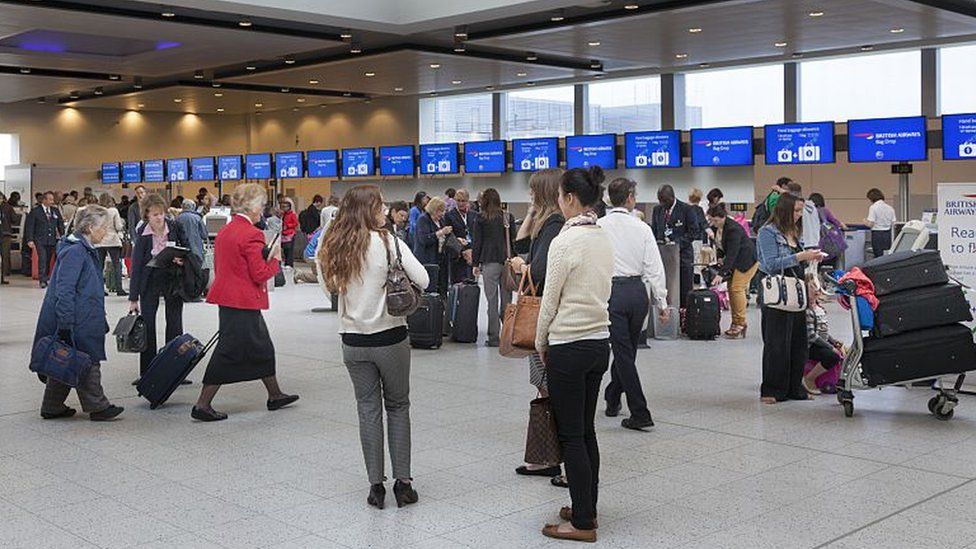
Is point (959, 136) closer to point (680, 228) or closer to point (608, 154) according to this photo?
point (680, 228)

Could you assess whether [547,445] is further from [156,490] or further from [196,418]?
[196,418]

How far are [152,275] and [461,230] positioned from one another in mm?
4688

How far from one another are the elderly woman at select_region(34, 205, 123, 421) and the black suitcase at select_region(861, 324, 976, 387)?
5415mm

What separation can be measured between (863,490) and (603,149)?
51.7ft

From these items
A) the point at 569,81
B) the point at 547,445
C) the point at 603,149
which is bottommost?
the point at 547,445

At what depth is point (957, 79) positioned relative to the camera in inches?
794

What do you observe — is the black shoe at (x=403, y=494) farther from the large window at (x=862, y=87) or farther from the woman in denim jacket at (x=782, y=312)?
the large window at (x=862, y=87)

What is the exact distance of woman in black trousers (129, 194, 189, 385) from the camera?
352 inches

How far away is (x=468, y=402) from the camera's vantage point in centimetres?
849

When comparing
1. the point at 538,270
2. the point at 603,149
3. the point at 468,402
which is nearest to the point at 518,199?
the point at 603,149

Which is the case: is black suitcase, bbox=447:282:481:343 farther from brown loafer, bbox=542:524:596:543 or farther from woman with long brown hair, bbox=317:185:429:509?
brown loafer, bbox=542:524:596:543

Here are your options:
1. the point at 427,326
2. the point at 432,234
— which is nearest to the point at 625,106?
the point at 432,234

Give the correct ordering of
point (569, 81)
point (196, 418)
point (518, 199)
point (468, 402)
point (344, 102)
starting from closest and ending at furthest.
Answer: point (196, 418) → point (468, 402) → point (518, 199) → point (569, 81) → point (344, 102)

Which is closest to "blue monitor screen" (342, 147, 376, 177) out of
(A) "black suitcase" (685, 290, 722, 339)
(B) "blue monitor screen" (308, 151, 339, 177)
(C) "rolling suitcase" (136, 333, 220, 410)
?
(B) "blue monitor screen" (308, 151, 339, 177)
